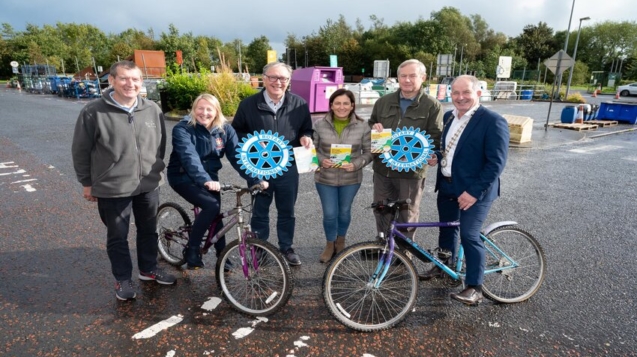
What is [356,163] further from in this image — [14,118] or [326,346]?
[14,118]

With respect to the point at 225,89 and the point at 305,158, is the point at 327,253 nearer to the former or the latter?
the point at 305,158

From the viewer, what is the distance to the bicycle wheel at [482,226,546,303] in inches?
Result: 131

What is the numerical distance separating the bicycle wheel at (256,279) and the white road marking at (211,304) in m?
0.16

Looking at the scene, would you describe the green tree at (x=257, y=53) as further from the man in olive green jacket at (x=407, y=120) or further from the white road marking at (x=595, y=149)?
the man in olive green jacket at (x=407, y=120)

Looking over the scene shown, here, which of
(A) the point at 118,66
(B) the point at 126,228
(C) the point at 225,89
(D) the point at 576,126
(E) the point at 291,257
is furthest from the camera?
(C) the point at 225,89

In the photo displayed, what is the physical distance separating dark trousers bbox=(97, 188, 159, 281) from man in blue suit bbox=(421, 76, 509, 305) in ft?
8.34

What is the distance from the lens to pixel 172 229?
13.1 ft

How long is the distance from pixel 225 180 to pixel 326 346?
16.0 feet

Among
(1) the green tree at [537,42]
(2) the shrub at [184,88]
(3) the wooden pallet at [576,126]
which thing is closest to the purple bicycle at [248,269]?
(2) the shrub at [184,88]

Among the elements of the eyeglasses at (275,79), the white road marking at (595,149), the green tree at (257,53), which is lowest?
the white road marking at (595,149)

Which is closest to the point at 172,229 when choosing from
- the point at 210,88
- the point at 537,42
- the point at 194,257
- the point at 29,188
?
the point at 194,257

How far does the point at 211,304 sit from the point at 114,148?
4.91ft

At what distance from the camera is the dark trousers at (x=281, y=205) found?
12.1 ft

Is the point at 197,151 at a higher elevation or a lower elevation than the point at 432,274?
higher
